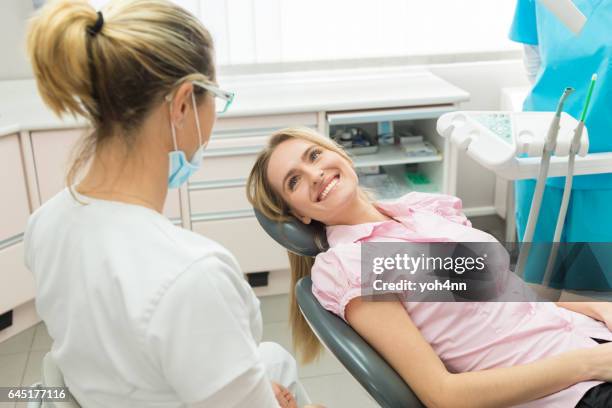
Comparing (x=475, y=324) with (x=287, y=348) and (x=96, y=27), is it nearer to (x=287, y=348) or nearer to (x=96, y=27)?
(x=96, y=27)

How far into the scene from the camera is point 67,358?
1.00 m

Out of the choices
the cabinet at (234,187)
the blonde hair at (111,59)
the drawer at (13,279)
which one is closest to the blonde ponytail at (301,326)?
the blonde hair at (111,59)

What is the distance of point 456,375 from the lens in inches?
50.0

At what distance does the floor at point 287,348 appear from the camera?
7.43ft

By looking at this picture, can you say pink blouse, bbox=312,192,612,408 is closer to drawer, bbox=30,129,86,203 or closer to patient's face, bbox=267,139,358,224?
patient's face, bbox=267,139,358,224

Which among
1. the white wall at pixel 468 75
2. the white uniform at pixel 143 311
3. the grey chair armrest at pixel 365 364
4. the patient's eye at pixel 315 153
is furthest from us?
the white wall at pixel 468 75

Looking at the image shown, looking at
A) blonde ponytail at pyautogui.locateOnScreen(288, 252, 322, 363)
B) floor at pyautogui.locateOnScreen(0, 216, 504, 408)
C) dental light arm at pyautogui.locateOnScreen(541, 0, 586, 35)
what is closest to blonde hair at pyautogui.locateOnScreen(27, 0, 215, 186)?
blonde ponytail at pyautogui.locateOnScreen(288, 252, 322, 363)

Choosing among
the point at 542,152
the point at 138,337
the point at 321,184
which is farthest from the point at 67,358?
the point at 542,152

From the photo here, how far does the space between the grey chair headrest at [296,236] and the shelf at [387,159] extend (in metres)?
1.27

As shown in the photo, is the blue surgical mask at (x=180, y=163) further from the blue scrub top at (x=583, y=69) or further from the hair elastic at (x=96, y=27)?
the blue scrub top at (x=583, y=69)

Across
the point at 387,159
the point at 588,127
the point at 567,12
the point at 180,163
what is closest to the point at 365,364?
the point at 180,163

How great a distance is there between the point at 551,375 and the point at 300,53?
7.11 feet

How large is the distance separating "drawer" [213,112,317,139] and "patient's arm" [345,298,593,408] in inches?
59.3

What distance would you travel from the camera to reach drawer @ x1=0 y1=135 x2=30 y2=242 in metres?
2.44
